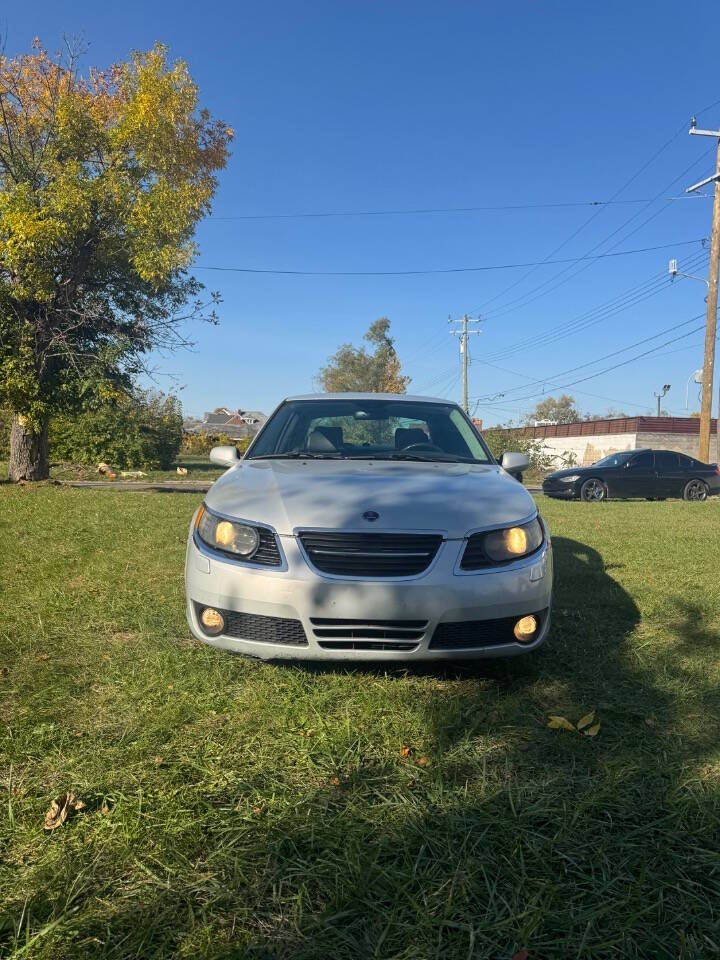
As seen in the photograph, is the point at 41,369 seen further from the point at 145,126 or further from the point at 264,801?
the point at 264,801

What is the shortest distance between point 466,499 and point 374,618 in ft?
2.51

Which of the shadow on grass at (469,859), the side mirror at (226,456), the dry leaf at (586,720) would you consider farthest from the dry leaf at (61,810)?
the side mirror at (226,456)

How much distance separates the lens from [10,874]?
6.01 ft

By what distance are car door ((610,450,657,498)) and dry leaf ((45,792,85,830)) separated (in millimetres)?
16360

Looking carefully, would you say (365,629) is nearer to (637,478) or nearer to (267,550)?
(267,550)

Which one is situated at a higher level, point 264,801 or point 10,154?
point 10,154

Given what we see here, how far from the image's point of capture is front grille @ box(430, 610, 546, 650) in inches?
110

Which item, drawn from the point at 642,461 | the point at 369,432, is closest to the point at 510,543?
the point at 369,432

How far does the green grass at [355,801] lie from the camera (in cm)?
167

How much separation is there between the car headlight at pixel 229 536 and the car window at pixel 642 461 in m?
15.9

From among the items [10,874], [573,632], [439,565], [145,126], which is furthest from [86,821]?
[145,126]

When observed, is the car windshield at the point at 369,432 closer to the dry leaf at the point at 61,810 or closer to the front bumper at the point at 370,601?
the front bumper at the point at 370,601

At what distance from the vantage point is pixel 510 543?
2.98m

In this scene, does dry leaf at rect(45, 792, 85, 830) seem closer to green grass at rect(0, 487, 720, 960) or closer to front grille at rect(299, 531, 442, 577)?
green grass at rect(0, 487, 720, 960)
